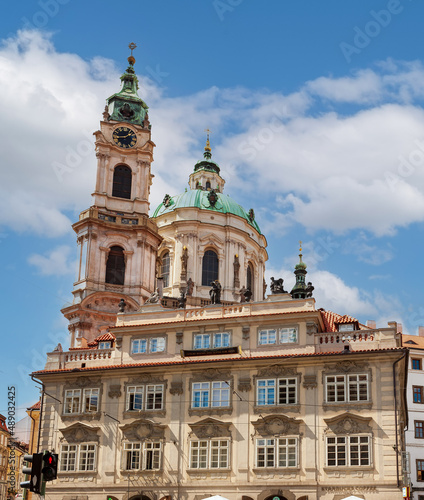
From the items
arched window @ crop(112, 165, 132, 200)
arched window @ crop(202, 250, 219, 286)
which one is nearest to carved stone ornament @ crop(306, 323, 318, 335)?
arched window @ crop(112, 165, 132, 200)

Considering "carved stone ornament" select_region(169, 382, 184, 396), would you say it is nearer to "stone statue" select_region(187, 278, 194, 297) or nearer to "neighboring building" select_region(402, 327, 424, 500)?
"neighboring building" select_region(402, 327, 424, 500)

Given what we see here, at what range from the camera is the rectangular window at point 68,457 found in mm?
46909

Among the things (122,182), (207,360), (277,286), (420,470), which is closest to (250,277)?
(122,182)

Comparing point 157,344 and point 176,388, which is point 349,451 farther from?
point 157,344

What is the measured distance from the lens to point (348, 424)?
42469 millimetres

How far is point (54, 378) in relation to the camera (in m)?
49.4

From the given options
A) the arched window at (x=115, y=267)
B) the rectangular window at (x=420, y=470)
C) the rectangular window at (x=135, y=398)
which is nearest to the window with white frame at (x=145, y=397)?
the rectangular window at (x=135, y=398)

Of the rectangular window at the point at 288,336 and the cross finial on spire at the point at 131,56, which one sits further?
the cross finial on spire at the point at 131,56

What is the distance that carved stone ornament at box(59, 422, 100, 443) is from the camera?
154ft

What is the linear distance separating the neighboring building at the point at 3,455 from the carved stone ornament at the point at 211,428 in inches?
2311

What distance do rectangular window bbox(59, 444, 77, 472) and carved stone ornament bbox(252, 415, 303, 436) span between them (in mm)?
11892

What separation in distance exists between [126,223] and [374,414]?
144ft

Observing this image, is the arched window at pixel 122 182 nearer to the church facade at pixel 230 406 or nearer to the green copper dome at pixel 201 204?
the green copper dome at pixel 201 204

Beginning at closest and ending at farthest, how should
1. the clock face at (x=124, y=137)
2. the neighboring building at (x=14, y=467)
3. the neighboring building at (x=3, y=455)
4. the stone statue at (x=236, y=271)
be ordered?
the clock face at (x=124, y=137) < the stone statue at (x=236, y=271) < the neighboring building at (x=3, y=455) < the neighboring building at (x=14, y=467)
